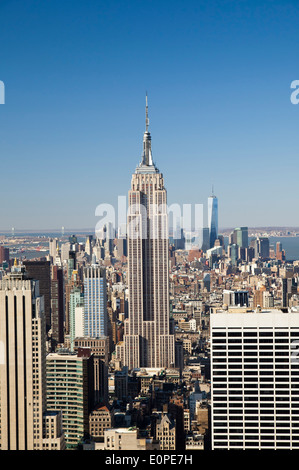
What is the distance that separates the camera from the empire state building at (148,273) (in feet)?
27.9

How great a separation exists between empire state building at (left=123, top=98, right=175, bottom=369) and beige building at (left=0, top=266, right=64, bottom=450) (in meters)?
3.01

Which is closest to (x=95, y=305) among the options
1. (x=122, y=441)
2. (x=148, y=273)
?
(x=148, y=273)

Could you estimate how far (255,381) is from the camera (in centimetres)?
446

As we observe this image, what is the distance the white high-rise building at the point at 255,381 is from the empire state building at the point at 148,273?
11.0 feet

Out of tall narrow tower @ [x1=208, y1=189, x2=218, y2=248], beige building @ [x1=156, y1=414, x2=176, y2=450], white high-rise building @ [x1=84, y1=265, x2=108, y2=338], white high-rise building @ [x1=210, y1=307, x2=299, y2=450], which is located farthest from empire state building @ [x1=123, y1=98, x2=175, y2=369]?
white high-rise building @ [x1=210, y1=307, x2=299, y2=450]

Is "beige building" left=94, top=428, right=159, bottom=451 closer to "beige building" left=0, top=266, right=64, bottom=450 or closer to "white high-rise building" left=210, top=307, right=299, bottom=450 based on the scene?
"beige building" left=0, top=266, right=64, bottom=450

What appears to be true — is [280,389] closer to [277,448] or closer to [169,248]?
[277,448]

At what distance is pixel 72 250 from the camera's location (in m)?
6.06

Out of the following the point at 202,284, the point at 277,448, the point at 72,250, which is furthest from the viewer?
the point at 202,284

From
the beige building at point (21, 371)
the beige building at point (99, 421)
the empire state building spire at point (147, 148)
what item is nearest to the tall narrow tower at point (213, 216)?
the empire state building spire at point (147, 148)

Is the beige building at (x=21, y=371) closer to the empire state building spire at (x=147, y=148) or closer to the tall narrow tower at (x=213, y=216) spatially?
the tall narrow tower at (x=213, y=216)

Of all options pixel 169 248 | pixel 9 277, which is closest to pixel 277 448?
pixel 9 277

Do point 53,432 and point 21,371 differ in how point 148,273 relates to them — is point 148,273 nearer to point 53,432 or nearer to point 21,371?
point 21,371

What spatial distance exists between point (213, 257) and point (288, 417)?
8.52 ft
